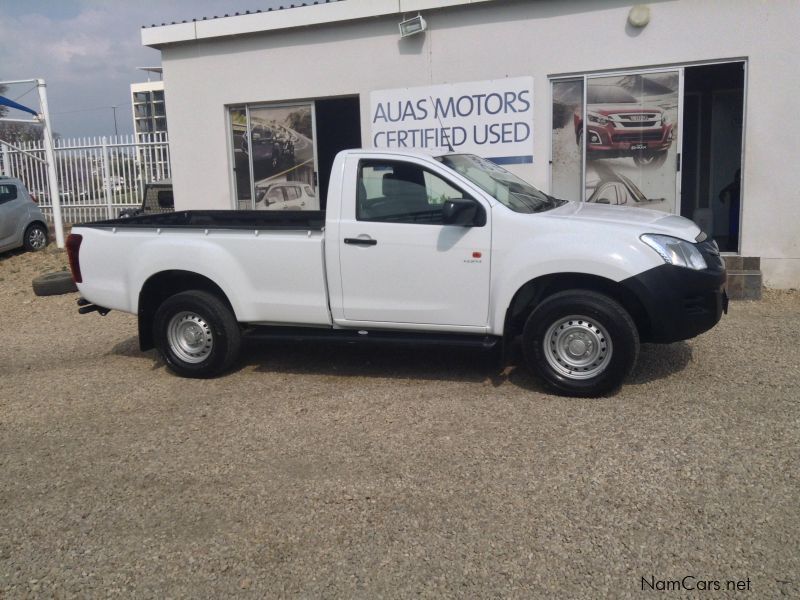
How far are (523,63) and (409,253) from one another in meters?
5.25

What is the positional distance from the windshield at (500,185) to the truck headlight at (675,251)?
997mm

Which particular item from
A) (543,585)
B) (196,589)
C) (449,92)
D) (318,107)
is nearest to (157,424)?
(196,589)

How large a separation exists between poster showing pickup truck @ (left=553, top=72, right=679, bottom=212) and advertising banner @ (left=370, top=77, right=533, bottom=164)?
473mm

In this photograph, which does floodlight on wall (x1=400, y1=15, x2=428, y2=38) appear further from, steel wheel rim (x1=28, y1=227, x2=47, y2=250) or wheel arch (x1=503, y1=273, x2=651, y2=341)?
steel wheel rim (x1=28, y1=227, x2=47, y2=250)

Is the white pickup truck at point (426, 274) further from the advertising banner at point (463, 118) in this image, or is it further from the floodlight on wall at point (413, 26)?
the floodlight on wall at point (413, 26)

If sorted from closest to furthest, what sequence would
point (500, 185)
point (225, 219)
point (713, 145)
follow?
point (500, 185) < point (225, 219) < point (713, 145)

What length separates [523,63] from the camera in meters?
10.0

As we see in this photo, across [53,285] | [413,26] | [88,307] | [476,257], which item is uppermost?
[413,26]

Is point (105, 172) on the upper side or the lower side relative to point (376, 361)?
upper

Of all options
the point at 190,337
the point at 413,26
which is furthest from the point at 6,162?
the point at 190,337

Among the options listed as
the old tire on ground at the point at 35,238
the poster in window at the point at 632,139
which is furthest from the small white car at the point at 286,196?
the old tire on ground at the point at 35,238

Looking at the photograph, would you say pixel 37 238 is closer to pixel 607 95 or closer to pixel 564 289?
pixel 607 95

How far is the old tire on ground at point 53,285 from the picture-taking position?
11242 mm

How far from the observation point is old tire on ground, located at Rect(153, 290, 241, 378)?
21.0 feet
